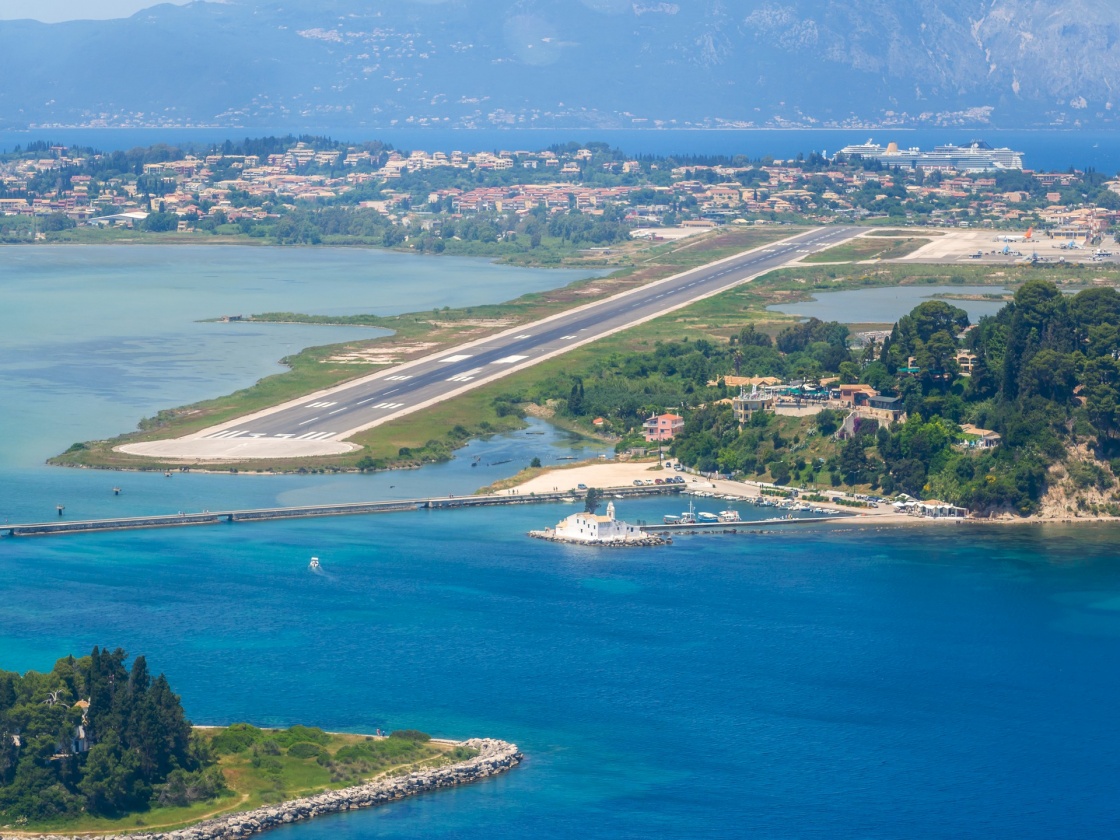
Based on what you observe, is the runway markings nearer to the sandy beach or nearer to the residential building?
the residential building

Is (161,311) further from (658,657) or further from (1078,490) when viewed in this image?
(658,657)

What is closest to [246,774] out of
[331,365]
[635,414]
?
[635,414]

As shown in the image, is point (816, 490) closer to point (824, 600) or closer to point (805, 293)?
point (824, 600)

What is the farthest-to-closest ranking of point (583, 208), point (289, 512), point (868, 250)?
point (583, 208), point (868, 250), point (289, 512)

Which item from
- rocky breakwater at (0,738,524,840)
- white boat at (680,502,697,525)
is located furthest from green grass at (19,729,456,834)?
white boat at (680,502,697,525)

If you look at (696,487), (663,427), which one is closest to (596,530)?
(696,487)

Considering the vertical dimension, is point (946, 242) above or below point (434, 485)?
above

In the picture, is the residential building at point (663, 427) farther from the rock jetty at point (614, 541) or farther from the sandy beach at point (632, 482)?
the rock jetty at point (614, 541)

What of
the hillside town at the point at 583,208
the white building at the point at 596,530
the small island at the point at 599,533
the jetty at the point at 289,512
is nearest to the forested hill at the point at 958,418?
the jetty at the point at 289,512
